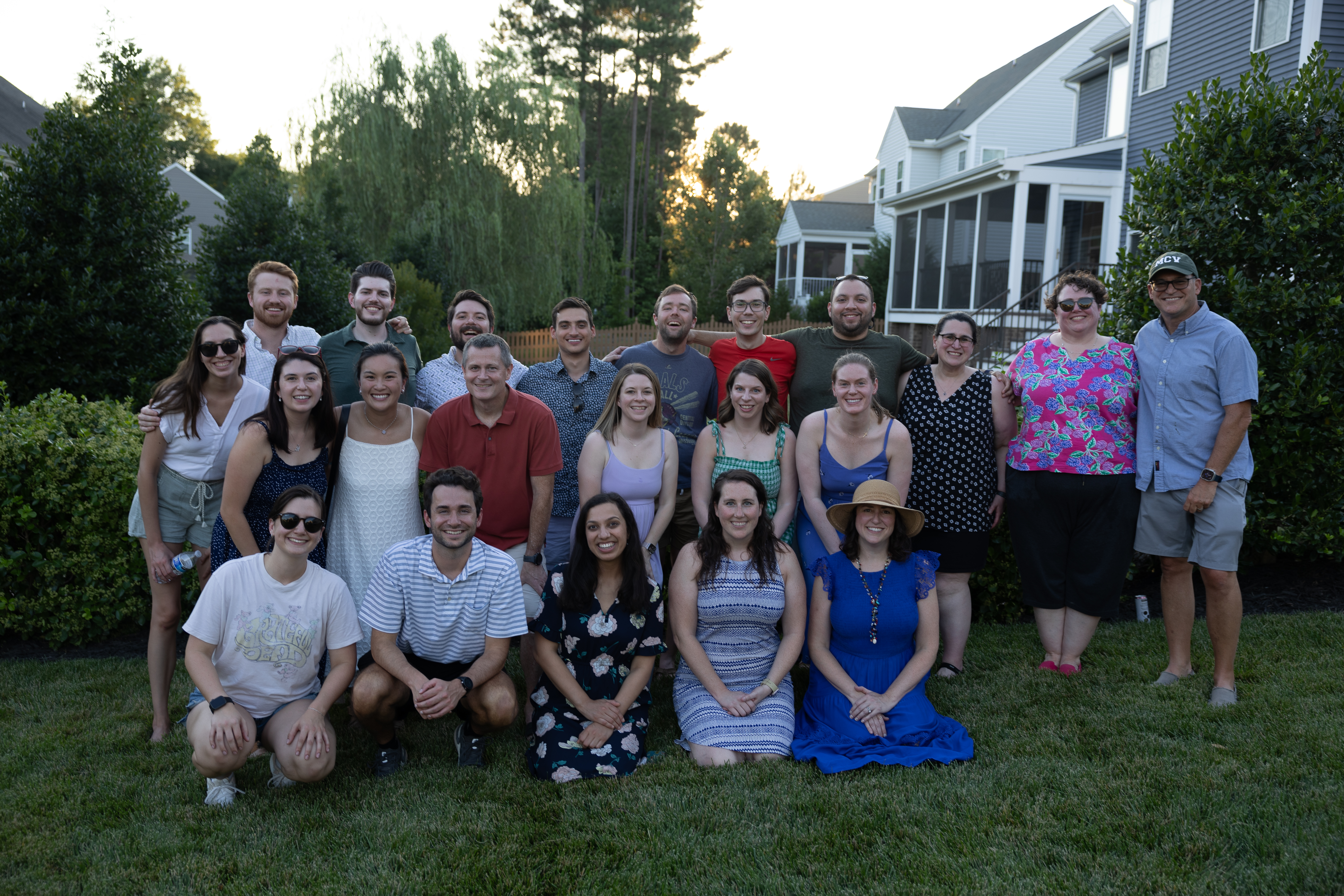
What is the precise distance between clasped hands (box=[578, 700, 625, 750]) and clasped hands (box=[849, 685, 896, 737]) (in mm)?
1073

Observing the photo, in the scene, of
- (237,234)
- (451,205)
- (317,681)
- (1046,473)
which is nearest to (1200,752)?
(1046,473)

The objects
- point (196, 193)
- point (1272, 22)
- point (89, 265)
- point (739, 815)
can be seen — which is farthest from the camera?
point (196, 193)

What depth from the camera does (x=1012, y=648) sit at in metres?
5.28

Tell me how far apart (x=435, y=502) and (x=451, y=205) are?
1776cm

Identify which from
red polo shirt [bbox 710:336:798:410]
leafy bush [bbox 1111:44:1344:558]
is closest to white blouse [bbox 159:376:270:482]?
red polo shirt [bbox 710:336:798:410]

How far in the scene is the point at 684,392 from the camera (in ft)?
16.1

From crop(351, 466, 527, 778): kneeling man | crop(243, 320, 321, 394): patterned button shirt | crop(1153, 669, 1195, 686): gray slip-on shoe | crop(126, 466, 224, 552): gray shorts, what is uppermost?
crop(243, 320, 321, 394): patterned button shirt

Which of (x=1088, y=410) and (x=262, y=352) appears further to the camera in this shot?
(x=262, y=352)

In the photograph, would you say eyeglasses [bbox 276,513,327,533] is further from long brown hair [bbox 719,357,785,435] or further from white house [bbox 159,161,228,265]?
white house [bbox 159,161,228,265]

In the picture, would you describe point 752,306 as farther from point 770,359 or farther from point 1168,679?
point 1168,679

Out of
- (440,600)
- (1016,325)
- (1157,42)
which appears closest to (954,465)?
(440,600)

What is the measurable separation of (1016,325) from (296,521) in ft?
49.5

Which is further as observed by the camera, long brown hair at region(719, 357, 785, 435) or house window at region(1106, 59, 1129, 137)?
house window at region(1106, 59, 1129, 137)

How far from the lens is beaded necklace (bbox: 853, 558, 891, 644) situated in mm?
4168
